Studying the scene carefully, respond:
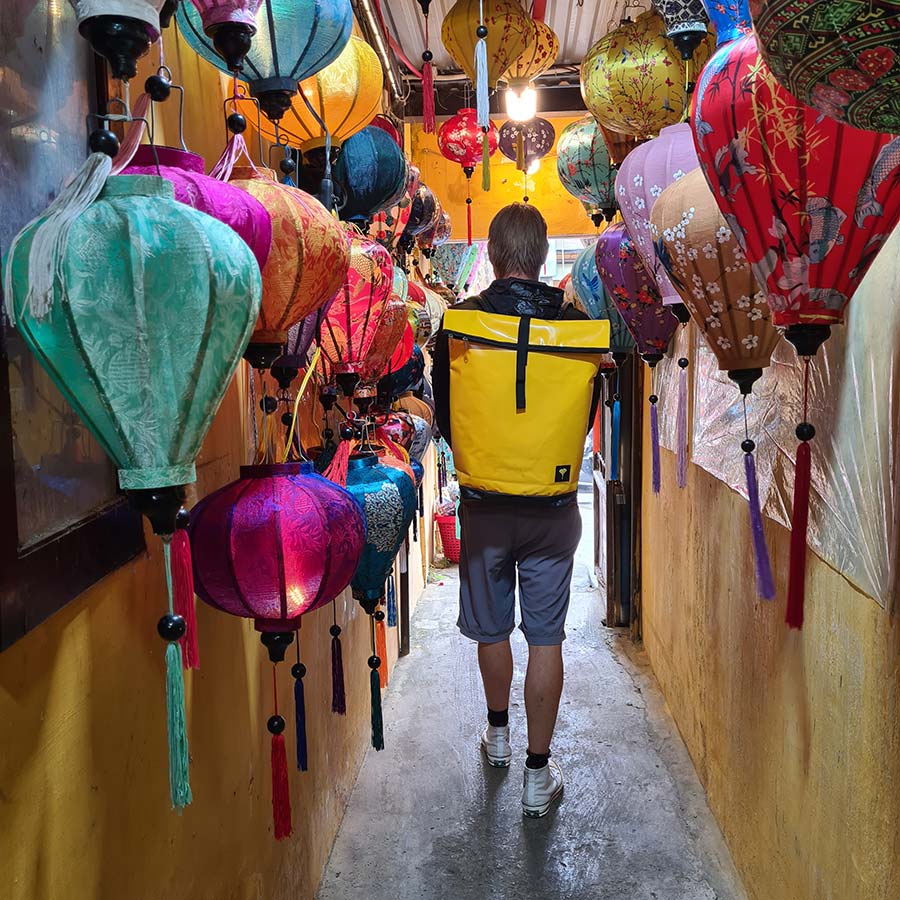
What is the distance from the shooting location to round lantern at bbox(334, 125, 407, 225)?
5.92 ft

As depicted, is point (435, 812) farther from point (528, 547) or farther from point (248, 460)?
point (248, 460)

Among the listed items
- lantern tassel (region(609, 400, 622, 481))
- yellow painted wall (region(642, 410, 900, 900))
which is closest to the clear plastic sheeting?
yellow painted wall (region(642, 410, 900, 900))

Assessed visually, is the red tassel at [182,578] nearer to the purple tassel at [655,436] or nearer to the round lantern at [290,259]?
the round lantern at [290,259]

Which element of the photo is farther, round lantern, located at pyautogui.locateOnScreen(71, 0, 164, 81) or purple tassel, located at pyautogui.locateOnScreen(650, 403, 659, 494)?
purple tassel, located at pyautogui.locateOnScreen(650, 403, 659, 494)

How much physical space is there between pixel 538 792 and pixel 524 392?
3.99ft

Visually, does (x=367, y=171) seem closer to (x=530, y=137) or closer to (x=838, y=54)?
(x=838, y=54)

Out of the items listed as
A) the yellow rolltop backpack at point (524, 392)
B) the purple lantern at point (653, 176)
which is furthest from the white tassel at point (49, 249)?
the yellow rolltop backpack at point (524, 392)

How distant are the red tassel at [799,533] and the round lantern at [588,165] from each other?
146cm

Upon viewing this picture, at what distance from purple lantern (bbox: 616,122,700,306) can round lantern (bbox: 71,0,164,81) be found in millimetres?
1012

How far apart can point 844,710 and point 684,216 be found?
34.9 inches

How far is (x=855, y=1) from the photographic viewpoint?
1.62 ft

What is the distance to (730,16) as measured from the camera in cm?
118

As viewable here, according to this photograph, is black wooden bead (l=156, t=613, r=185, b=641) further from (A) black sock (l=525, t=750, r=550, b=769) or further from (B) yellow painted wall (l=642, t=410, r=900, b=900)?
(A) black sock (l=525, t=750, r=550, b=769)

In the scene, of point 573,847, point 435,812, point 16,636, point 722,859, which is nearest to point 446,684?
point 435,812
